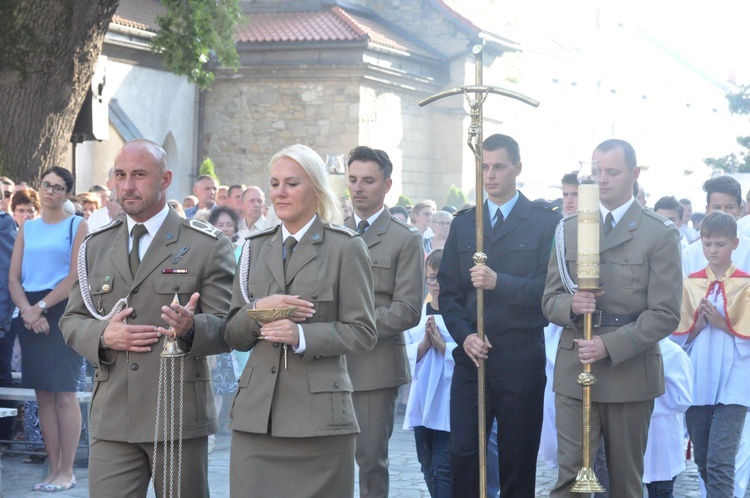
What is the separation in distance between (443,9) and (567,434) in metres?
29.9

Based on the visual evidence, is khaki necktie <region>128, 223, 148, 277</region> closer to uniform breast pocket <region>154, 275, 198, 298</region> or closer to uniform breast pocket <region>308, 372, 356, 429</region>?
uniform breast pocket <region>154, 275, 198, 298</region>

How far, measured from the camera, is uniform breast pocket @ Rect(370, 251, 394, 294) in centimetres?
693

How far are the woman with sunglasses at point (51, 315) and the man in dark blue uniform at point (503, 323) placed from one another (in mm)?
3492

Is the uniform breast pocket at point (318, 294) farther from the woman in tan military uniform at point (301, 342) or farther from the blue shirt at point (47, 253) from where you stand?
the blue shirt at point (47, 253)

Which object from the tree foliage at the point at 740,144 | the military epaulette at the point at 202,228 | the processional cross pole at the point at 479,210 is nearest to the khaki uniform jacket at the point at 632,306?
the processional cross pole at the point at 479,210

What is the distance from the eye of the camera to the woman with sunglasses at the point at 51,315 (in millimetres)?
8977

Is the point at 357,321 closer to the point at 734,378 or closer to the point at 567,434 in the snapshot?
the point at 567,434

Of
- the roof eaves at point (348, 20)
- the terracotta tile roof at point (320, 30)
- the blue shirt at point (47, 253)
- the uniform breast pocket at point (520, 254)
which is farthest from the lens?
the terracotta tile roof at point (320, 30)

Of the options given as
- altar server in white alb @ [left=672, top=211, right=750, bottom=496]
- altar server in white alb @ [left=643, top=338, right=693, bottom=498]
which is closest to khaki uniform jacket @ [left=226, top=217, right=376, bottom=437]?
altar server in white alb @ [left=643, top=338, right=693, bottom=498]

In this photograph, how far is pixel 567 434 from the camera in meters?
6.34

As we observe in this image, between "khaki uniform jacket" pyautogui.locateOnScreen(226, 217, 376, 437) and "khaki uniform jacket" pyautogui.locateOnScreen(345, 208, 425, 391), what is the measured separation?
1.46 m

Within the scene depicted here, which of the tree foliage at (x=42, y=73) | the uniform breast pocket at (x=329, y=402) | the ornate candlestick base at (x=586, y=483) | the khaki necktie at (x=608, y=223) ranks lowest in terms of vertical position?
the ornate candlestick base at (x=586, y=483)

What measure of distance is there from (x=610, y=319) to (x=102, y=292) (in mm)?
2664

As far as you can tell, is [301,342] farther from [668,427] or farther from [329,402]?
[668,427]
